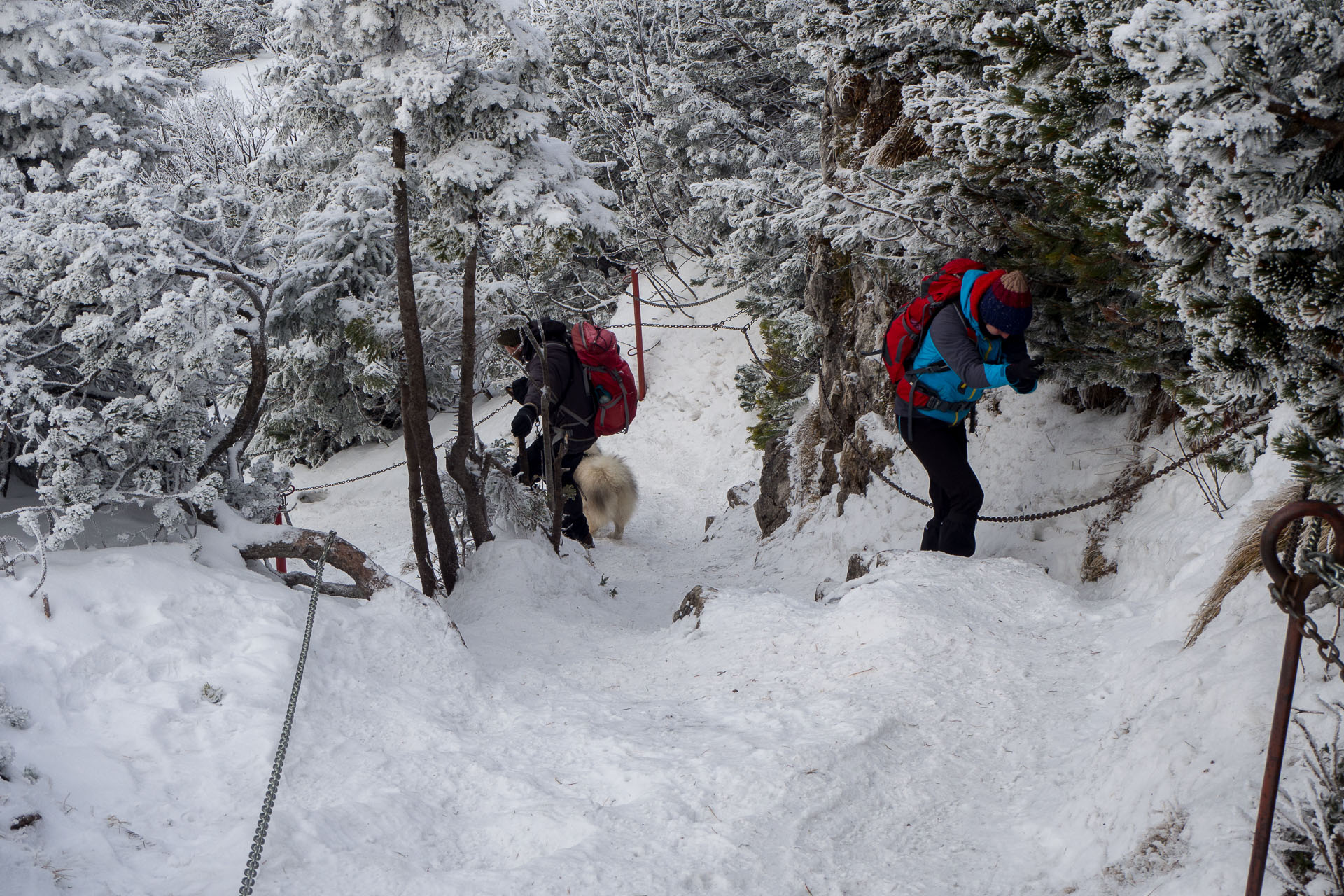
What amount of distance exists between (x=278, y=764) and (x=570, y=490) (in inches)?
212

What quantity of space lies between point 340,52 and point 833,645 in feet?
16.1

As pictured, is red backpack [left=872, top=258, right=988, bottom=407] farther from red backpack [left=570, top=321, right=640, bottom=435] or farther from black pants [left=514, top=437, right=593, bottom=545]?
black pants [left=514, top=437, right=593, bottom=545]

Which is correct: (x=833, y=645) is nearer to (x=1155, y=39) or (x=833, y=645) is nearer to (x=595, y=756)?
(x=595, y=756)

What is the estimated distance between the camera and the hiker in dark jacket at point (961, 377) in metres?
4.93

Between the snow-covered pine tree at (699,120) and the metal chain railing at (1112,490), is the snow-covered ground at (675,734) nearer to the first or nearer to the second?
the metal chain railing at (1112,490)

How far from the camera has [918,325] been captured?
550 centimetres

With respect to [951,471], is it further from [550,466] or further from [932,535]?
[550,466]

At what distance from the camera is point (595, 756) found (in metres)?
3.73

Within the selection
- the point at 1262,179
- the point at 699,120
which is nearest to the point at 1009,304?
the point at 1262,179

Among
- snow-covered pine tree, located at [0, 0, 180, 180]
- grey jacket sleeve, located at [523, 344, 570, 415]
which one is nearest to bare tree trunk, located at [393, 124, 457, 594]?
grey jacket sleeve, located at [523, 344, 570, 415]

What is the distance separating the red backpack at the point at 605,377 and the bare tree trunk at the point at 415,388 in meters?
2.22

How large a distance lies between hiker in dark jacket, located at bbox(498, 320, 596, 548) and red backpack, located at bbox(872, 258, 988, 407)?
9.56ft

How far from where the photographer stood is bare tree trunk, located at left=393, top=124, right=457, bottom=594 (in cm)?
604

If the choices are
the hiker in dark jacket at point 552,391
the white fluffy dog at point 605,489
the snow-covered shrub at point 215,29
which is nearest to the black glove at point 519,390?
the hiker in dark jacket at point 552,391
